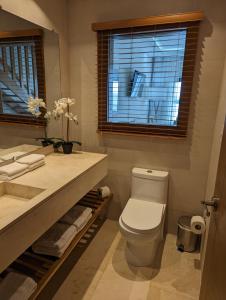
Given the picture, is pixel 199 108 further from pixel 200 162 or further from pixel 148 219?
pixel 148 219

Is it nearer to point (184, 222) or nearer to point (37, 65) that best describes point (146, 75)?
Answer: point (37, 65)

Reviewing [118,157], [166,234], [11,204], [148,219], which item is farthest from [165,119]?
[11,204]

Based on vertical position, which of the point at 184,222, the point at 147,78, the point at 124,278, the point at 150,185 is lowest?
the point at 124,278

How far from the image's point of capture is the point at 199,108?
2027mm

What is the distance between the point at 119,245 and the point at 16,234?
1.36 meters

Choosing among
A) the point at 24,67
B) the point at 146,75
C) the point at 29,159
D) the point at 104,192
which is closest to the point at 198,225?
the point at 104,192

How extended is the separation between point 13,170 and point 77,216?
72cm

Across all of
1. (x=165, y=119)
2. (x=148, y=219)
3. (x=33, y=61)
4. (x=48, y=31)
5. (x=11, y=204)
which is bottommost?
(x=148, y=219)

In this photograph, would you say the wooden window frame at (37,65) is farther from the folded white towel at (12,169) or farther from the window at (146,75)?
the window at (146,75)

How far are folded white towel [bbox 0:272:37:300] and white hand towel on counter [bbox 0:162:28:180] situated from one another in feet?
2.18

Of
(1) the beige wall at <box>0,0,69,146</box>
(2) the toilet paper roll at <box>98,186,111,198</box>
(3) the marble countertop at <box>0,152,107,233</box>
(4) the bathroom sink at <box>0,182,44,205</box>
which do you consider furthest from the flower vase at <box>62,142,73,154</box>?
(4) the bathroom sink at <box>0,182,44,205</box>

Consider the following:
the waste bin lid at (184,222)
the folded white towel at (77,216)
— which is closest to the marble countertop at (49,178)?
the folded white towel at (77,216)

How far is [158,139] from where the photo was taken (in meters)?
2.22

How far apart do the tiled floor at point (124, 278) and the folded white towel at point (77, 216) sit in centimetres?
42
